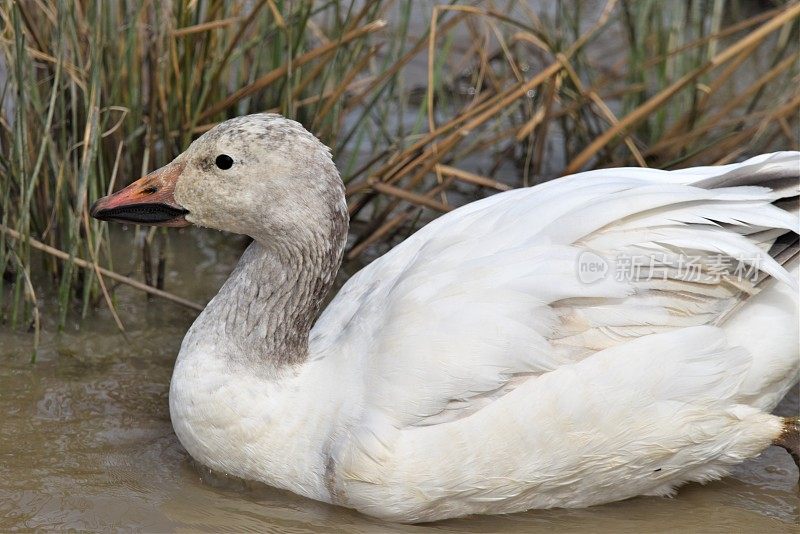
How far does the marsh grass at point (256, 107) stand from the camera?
4.75m

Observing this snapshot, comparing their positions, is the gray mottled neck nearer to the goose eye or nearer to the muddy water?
the goose eye

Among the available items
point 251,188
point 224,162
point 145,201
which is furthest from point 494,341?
point 145,201

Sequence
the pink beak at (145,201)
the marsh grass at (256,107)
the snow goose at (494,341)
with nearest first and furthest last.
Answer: the snow goose at (494,341) < the pink beak at (145,201) < the marsh grass at (256,107)

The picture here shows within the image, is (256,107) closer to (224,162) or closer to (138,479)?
(224,162)

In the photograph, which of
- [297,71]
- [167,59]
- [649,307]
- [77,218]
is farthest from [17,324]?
[649,307]

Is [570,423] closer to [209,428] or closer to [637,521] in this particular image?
[637,521]

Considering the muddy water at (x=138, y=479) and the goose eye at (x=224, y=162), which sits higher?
the goose eye at (x=224, y=162)

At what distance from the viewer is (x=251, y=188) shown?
Result: 13.0ft

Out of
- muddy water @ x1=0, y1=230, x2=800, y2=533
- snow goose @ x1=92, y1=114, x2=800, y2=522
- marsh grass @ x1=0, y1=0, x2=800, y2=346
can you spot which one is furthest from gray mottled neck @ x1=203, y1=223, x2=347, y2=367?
marsh grass @ x1=0, y1=0, x2=800, y2=346

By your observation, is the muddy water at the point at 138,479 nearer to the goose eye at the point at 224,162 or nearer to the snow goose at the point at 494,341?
the snow goose at the point at 494,341

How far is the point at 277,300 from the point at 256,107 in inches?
73.2

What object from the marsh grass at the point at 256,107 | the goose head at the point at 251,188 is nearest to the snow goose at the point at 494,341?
the goose head at the point at 251,188

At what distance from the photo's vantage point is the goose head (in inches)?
155

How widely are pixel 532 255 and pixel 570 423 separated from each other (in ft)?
1.82
